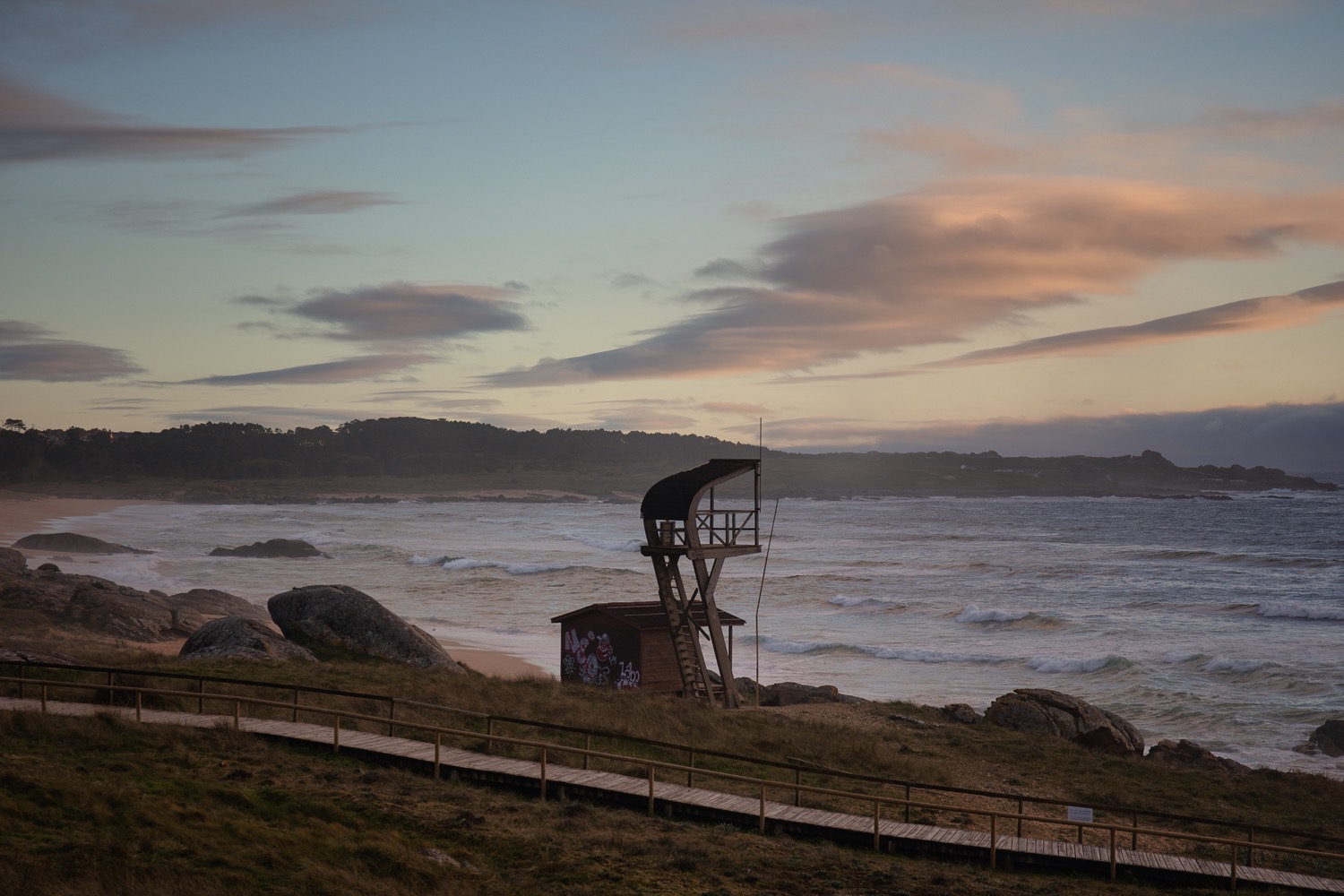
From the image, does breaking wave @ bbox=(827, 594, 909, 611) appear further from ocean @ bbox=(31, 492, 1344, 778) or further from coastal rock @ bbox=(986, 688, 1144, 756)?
coastal rock @ bbox=(986, 688, 1144, 756)

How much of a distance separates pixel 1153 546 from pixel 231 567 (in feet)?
297

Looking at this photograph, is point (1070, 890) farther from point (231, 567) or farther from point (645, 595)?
point (231, 567)

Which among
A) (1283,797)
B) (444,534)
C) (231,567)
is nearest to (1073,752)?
(1283,797)

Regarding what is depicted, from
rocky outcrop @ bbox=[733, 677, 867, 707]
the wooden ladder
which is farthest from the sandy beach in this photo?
rocky outcrop @ bbox=[733, 677, 867, 707]

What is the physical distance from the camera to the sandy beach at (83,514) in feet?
137

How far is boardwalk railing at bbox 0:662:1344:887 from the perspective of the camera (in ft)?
57.0

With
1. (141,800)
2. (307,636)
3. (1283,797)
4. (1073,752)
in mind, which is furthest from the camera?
(307,636)

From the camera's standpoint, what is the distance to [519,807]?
53.8 ft

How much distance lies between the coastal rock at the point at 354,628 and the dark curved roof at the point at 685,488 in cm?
803

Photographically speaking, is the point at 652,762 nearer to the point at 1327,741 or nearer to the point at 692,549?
the point at 692,549

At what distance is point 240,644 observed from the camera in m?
29.0

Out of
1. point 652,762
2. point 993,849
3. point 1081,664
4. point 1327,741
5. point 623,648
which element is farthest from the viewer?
point 1081,664

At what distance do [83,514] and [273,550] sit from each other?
59.4 meters

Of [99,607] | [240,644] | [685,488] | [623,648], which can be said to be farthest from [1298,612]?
[99,607]
